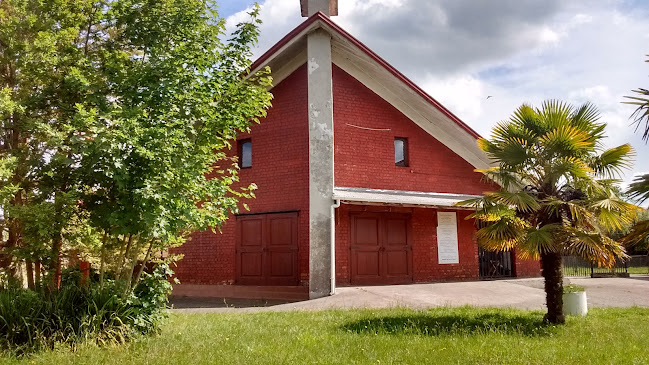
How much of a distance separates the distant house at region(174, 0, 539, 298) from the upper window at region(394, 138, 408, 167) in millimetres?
35

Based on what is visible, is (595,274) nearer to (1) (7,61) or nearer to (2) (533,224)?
(2) (533,224)

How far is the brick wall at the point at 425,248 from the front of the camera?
45.0 ft

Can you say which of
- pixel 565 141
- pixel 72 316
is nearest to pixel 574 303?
pixel 565 141

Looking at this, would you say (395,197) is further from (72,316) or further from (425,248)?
(72,316)

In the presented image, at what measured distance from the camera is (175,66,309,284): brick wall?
44.2 feet

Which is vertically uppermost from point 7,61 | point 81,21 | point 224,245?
point 81,21

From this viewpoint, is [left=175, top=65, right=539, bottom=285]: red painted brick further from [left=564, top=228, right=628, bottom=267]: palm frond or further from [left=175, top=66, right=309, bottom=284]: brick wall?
[left=564, top=228, right=628, bottom=267]: palm frond

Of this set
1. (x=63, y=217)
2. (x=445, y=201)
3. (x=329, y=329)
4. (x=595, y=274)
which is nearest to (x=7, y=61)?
(x=63, y=217)

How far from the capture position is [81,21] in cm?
738

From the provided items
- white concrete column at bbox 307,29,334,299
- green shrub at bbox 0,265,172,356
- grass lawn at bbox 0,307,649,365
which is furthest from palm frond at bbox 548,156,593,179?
green shrub at bbox 0,265,172,356

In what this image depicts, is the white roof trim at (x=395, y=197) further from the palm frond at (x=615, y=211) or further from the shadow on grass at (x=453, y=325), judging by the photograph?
the palm frond at (x=615, y=211)

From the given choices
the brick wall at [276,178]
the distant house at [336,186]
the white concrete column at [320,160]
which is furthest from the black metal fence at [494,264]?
the brick wall at [276,178]

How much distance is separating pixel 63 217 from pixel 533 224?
7342 mm

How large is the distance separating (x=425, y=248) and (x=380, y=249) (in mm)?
1530
